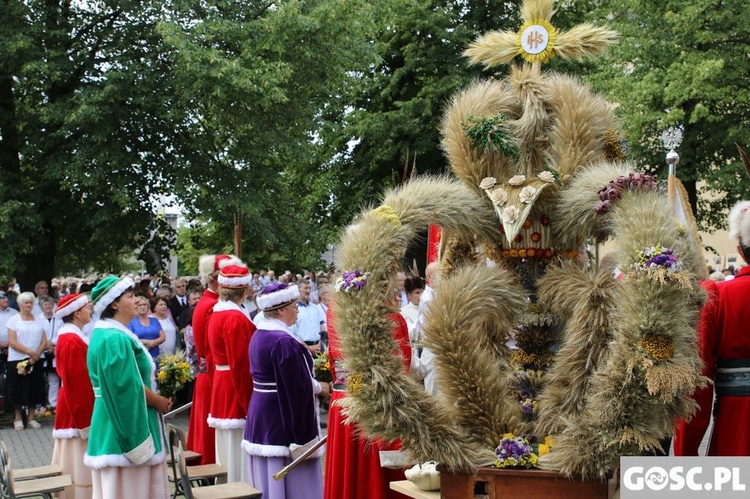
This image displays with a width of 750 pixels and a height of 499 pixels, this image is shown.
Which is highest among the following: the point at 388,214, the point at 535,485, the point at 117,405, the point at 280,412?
the point at 388,214

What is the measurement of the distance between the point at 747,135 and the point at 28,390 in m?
15.9

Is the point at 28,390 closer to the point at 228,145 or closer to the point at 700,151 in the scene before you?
the point at 228,145

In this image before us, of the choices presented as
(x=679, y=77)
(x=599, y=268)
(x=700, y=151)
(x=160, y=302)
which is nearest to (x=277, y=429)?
(x=599, y=268)

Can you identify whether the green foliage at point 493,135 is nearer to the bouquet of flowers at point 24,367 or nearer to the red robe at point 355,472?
the red robe at point 355,472

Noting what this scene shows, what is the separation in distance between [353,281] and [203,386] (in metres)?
4.61

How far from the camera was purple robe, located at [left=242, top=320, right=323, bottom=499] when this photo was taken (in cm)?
612

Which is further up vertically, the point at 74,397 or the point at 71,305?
the point at 71,305

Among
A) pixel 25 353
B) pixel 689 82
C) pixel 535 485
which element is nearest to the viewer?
pixel 535 485

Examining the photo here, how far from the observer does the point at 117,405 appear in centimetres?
552

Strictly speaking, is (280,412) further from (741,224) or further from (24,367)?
(24,367)

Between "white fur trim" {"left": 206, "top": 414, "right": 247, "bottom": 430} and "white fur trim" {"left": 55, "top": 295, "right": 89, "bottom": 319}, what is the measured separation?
1.54 meters

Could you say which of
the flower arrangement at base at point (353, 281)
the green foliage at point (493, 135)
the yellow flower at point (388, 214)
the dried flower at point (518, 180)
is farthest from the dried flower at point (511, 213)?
the flower arrangement at base at point (353, 281)

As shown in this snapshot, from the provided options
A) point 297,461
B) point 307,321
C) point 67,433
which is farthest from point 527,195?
point 307,321

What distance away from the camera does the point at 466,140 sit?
A: 4715 mm
